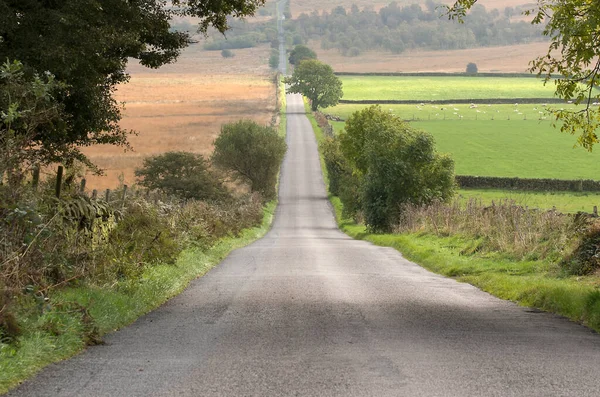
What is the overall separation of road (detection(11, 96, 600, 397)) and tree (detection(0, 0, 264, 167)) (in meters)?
4.55

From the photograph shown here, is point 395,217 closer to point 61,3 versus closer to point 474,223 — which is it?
point 474,223

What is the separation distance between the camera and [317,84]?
6870 inches

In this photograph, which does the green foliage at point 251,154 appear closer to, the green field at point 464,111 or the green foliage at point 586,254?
the green field at point 464,111

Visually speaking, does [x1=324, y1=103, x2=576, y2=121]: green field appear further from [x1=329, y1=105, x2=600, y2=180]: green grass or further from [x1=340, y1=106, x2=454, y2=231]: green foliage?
[x1=340, y1=106, x2=454, y2=231]: green foliage

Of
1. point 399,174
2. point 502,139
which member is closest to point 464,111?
point 502,139

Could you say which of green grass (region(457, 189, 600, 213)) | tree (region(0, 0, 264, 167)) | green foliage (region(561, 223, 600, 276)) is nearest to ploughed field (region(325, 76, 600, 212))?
green grass (region(457, 189, 600, 213))

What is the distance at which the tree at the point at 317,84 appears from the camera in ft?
574

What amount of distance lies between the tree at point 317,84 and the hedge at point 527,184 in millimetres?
92246

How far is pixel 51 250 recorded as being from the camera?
554 inches

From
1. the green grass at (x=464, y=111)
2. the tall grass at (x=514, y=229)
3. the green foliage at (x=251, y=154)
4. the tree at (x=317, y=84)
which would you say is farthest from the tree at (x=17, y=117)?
the tree at (x=317, y=84)

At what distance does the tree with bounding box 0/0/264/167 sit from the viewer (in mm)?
17828

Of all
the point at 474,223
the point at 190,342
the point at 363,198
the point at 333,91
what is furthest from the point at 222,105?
the point at 190,342

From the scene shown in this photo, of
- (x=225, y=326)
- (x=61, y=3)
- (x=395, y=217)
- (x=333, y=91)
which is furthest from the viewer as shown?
(x=333, y=91)

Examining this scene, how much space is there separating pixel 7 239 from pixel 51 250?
1734mm
